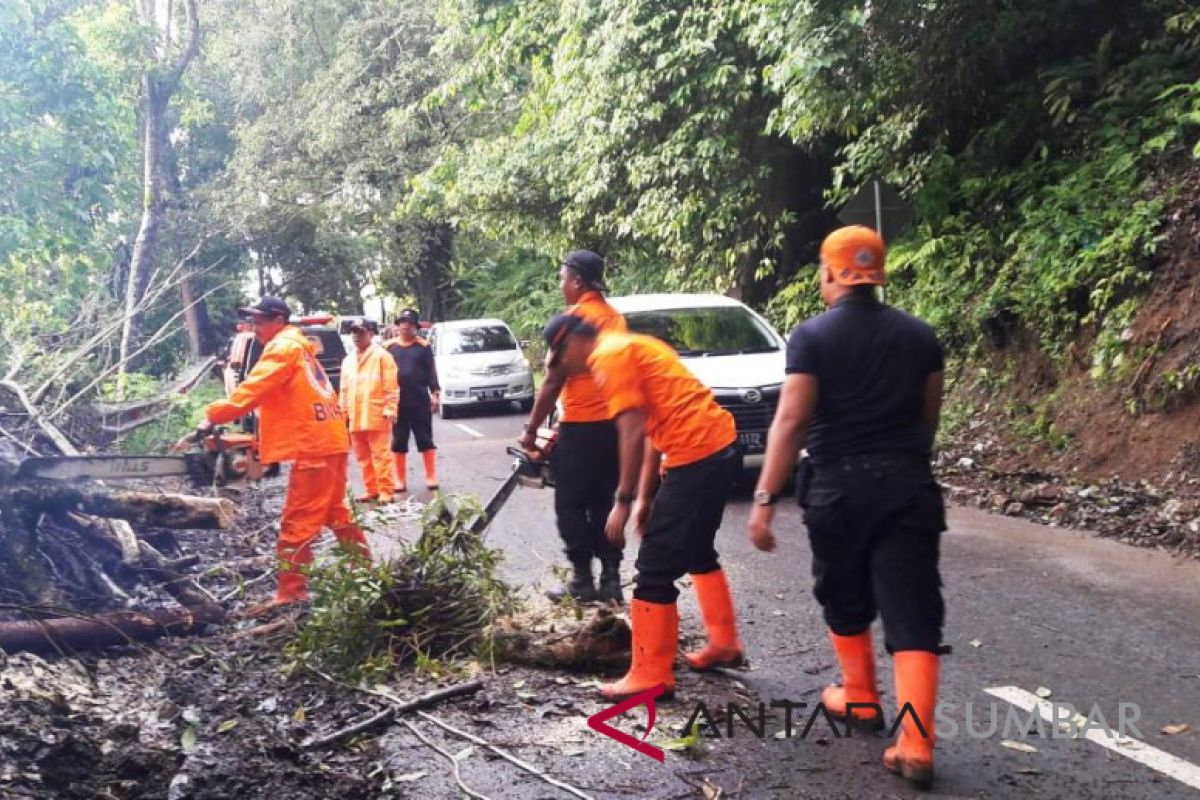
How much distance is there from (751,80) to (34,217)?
26.9 ft

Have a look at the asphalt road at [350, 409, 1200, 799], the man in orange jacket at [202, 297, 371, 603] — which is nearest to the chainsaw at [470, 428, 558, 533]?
the asphalt road at [350, 409, 1200, 799]

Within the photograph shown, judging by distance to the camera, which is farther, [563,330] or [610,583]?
[610,583]

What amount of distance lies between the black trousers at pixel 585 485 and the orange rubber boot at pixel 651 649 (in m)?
1.43

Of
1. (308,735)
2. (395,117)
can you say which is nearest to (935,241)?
(308,735)

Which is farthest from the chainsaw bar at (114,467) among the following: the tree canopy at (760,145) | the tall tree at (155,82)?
the tall tree at (155,82)

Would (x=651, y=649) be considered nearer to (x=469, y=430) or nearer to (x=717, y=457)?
(x=717, y=457)

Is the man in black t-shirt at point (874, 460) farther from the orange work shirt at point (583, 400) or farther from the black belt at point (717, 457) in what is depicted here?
the orange work shirt at point (583, 400)

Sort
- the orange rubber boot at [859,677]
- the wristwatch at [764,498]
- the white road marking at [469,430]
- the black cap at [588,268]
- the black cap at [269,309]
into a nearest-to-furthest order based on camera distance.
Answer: the wristwatch at [764,498] < the orange rubber boot at [859,677] < the black cap at [588,268] < the black cap at [269,309] < the white road marking at [469,430]

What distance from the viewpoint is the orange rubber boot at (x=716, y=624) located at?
16.4 feet

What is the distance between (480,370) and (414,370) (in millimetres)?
8882

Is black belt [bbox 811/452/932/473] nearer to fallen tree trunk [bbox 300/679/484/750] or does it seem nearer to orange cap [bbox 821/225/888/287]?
orange cap [bbox 821/225/888/287]

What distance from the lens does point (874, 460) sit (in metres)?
3.92

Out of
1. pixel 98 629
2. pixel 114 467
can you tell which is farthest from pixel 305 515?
pixel 98 629

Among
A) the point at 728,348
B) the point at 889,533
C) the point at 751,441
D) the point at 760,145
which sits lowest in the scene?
the point at 751,441
